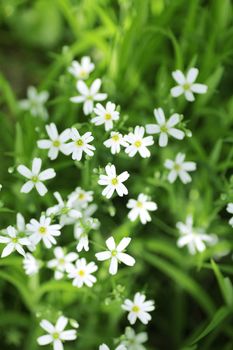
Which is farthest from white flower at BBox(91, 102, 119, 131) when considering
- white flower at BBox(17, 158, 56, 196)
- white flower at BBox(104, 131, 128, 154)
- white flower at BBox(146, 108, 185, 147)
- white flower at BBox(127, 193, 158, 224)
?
white flower at BBox(127, 193, 158, 224)

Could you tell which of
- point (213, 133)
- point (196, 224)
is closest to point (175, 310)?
point (196, 224)

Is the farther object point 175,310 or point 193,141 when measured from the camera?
point 175,310

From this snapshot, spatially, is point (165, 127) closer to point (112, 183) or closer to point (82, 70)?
point (112, 183)

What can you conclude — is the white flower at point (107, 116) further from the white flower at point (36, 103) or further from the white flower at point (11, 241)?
the white flower at point (36, 103)

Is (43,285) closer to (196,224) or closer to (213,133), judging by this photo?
(196,224)

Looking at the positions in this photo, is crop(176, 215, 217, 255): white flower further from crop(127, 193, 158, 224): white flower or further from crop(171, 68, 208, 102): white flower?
crop(171, 68, 208, 102): white flower

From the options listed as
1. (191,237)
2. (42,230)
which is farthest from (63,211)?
(191,237)

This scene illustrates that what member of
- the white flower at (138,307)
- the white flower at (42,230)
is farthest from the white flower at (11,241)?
the white flower at (138,307)
